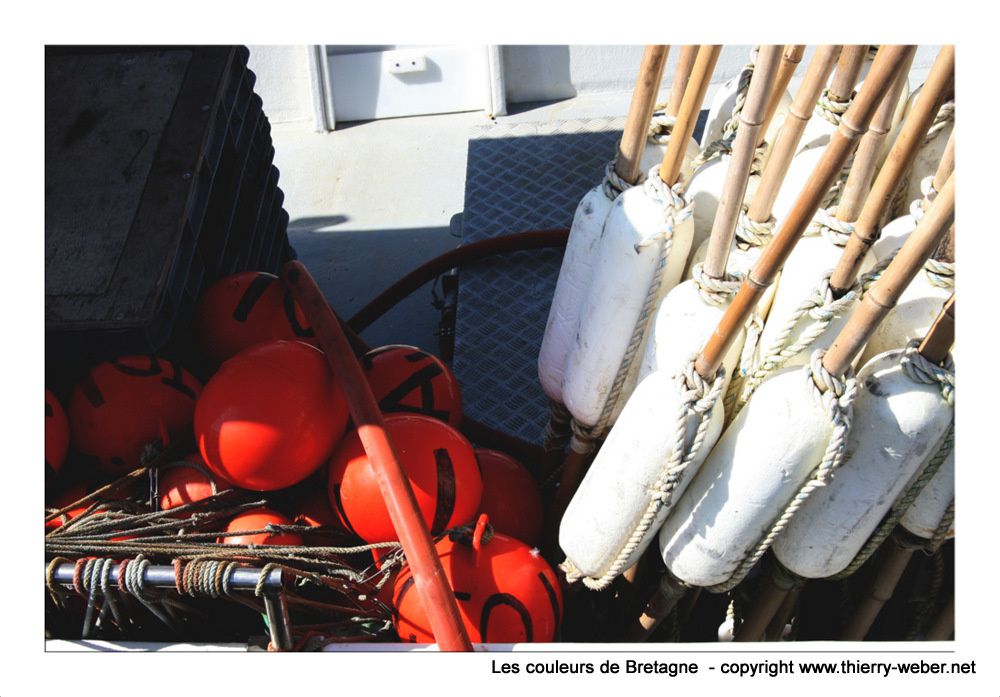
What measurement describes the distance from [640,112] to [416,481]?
879mm

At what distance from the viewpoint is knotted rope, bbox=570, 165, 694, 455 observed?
1695mm

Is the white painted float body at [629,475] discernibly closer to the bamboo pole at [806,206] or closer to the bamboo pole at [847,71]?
the bamboo pole at [806,206]

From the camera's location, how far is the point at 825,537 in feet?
5.39

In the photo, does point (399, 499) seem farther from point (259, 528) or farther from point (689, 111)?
point (689, 111)

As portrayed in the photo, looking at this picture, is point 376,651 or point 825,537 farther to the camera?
point 376,651

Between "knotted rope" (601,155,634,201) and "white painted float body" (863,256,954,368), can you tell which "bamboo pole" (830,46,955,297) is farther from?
"knotted rope" (601,155,634,201)

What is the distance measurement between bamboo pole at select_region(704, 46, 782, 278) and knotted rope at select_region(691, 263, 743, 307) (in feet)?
0.04

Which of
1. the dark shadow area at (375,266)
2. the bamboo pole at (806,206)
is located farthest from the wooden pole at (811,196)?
the dark shadow area at (375,266)

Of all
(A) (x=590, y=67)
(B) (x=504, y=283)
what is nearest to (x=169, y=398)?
(B) (x=504, y=283)

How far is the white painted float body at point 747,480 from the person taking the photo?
4.87 feet

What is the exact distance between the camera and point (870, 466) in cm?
154

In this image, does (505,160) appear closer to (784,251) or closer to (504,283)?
(504,283)

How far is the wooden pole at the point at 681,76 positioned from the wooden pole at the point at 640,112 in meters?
0.13

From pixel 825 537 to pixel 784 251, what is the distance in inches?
22.8
